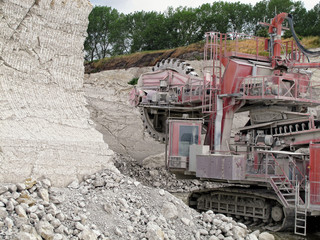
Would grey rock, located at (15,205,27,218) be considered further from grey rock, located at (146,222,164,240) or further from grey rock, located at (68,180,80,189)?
grey rock, located at (146,222,164,240)

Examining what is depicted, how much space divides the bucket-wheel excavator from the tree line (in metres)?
16.3

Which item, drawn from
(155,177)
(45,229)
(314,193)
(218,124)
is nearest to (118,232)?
(45,229)

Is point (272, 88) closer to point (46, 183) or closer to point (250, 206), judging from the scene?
point (250, 206)

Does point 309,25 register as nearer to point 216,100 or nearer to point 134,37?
point 134,37

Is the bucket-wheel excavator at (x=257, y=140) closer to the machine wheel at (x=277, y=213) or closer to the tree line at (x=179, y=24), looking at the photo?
the machine wheel at (x=277, y=213)

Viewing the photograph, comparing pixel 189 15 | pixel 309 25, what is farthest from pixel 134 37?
pixel 309 25

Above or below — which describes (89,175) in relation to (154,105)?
below

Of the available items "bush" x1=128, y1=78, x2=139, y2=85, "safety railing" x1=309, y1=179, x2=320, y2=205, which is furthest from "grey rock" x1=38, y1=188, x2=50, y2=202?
"bush" x1=128, y1=78, x2=139, y2=85

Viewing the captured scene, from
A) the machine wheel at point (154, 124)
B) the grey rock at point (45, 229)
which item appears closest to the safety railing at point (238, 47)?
the machine wheel at point (154, 124)

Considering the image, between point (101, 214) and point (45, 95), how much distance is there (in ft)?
A: 8.67

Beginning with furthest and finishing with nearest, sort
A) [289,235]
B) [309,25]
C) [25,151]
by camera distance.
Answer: [309,25] → [289,235] → [25,151]

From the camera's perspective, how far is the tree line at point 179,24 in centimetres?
3386

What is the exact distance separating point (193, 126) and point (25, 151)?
22.7 feet

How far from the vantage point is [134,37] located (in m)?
39.3
